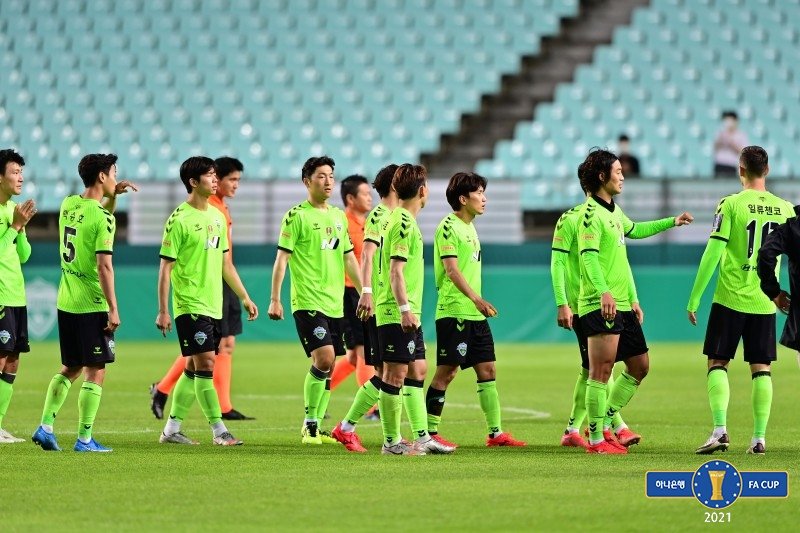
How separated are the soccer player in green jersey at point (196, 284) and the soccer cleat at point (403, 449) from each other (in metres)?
1.25

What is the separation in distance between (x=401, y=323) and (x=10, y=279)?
3.06 metres

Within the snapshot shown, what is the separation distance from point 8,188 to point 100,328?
1319 mm

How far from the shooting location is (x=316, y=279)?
10422mm

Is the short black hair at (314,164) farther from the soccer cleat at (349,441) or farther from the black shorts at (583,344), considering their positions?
the black shorts at (583,344)

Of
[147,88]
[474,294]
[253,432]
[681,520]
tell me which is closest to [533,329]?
[147,88]

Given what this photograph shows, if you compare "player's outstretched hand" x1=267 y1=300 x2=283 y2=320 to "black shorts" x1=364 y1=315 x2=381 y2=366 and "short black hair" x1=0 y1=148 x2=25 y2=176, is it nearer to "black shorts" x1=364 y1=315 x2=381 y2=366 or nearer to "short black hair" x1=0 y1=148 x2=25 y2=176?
"black shorts" x1=364 y1=315 x2=381 y2=366

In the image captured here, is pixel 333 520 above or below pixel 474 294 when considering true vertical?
below

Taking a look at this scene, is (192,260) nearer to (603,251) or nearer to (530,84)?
(603,251)

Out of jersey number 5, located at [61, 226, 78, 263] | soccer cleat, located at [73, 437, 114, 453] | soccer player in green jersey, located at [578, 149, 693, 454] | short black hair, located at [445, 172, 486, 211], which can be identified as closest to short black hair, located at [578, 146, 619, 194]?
soccer player in green jersey, located at [578, 149, 693, 454]

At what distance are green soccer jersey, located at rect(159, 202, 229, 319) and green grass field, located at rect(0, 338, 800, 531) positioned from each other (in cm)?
102

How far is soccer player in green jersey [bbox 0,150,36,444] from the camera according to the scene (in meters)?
10.2

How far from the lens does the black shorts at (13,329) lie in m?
10.3

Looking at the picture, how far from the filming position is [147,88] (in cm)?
2672

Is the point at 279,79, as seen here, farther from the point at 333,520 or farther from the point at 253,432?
the point at 333,520
